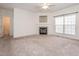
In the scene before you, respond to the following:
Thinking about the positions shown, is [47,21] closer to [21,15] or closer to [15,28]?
[21,15]

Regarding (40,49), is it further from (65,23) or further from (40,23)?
(40,23)

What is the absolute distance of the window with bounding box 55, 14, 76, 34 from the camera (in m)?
7.54

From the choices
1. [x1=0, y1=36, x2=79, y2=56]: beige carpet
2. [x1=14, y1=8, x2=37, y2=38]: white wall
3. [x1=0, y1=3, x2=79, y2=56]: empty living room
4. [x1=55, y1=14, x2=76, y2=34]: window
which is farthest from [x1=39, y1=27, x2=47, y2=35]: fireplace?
[x1=0, y1=36, x2=79, y2=56]: beige carpet

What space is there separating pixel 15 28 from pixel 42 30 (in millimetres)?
3538

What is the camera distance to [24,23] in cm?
874

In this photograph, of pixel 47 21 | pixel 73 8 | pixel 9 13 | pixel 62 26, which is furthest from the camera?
pixel 47 21

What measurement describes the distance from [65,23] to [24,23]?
358cm

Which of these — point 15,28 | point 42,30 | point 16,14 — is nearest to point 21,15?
point 16,14

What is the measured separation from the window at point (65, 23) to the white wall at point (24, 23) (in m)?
2.42

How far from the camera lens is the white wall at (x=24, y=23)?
25.7 feet

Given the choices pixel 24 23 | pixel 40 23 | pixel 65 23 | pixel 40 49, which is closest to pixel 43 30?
pixel 40 23

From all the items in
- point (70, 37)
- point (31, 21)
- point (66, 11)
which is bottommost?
point (70, 37)

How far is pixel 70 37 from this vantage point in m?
7.65

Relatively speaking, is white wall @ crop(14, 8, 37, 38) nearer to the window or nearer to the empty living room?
the empty living room
